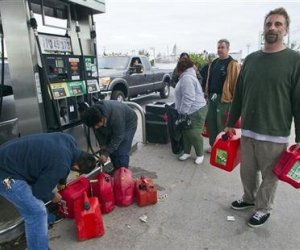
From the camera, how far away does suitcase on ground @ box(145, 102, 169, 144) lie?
19.9 feet

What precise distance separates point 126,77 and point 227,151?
6795mm

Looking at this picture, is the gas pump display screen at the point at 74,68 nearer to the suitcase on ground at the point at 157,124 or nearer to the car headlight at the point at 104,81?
the suitcase on ground at the point at 157,124

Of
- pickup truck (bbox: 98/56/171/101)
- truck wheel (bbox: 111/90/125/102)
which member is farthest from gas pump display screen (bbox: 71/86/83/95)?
truck wheel (bbox: 111/90/125/102)

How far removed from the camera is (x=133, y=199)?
3867mm

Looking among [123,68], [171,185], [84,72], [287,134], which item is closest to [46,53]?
[84,72]

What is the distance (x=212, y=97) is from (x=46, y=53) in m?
2.77

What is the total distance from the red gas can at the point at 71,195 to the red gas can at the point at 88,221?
0.66 feet

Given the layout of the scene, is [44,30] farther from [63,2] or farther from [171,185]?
[171,185]

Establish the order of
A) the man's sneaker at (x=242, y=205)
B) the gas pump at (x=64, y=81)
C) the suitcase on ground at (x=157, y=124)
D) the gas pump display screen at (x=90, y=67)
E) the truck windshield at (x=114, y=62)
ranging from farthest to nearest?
the truck windshield at (x=114, y=62) → the suitcase on ground at (x=157, y=124) → the gas pump display screen at (x=90, y=67) → the gas pump at (x=64, y=81) → the man's sneaker at (x=242, y=205)

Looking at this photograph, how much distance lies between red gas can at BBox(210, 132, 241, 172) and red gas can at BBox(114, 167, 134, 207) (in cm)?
111

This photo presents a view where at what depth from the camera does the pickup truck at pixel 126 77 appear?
8.95 m

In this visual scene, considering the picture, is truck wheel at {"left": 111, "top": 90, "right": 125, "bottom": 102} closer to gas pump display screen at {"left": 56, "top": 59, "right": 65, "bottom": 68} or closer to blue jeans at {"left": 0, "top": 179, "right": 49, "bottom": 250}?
gas pump display screen at {"left": 56, "top": 59, "right": 65, "bottom": 68}

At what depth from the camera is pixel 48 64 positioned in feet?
12.6

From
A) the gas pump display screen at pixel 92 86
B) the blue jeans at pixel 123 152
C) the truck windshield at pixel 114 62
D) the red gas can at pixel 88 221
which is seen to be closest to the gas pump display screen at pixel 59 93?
the gas pump display screen at pixel 92 86
